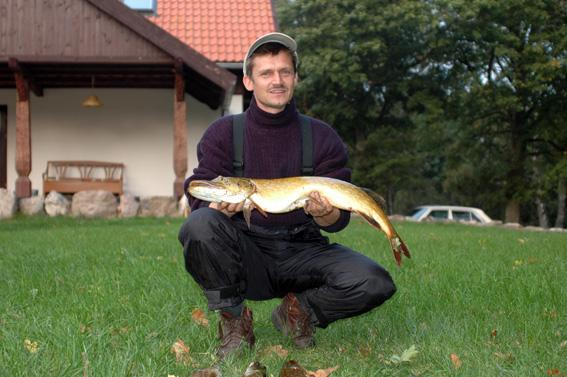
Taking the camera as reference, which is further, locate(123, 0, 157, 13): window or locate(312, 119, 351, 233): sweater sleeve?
locate(123, 0, 157, 13): window

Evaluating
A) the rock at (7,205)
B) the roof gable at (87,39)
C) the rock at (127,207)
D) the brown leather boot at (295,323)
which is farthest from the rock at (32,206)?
the brown leather boot at (295,323)

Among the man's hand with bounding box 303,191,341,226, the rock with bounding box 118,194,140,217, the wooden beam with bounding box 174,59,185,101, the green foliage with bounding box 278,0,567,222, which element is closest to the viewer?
the man's hand with bounding box 303,191,341,226

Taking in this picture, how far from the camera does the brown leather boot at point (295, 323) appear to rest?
12.5 ft

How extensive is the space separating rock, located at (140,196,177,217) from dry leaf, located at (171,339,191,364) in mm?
12251

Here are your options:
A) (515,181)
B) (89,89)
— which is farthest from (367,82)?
(89,89)

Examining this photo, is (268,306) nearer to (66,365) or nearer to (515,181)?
(66,365)

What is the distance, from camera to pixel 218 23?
1845 cm

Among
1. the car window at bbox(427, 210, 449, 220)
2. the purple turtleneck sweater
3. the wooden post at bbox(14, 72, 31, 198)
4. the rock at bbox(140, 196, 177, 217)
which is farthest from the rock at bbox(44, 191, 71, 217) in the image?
the car window at bbox(427, 210, 449, 220)

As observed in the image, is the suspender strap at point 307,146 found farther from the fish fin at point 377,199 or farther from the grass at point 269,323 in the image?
the grass at point 269,323

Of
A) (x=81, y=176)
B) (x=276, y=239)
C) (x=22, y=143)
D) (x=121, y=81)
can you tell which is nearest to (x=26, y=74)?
(x=22, y=143)

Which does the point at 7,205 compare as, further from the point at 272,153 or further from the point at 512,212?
the point at 512,212

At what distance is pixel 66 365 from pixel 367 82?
23339 millimetres

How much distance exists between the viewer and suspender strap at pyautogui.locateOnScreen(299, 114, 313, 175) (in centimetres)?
402

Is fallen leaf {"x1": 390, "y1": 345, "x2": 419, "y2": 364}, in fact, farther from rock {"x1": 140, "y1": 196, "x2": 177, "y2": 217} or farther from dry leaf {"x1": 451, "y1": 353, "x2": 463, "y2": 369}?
rock {"x1": 140, "y1": 196, "x2": 177, "y2": 217}
